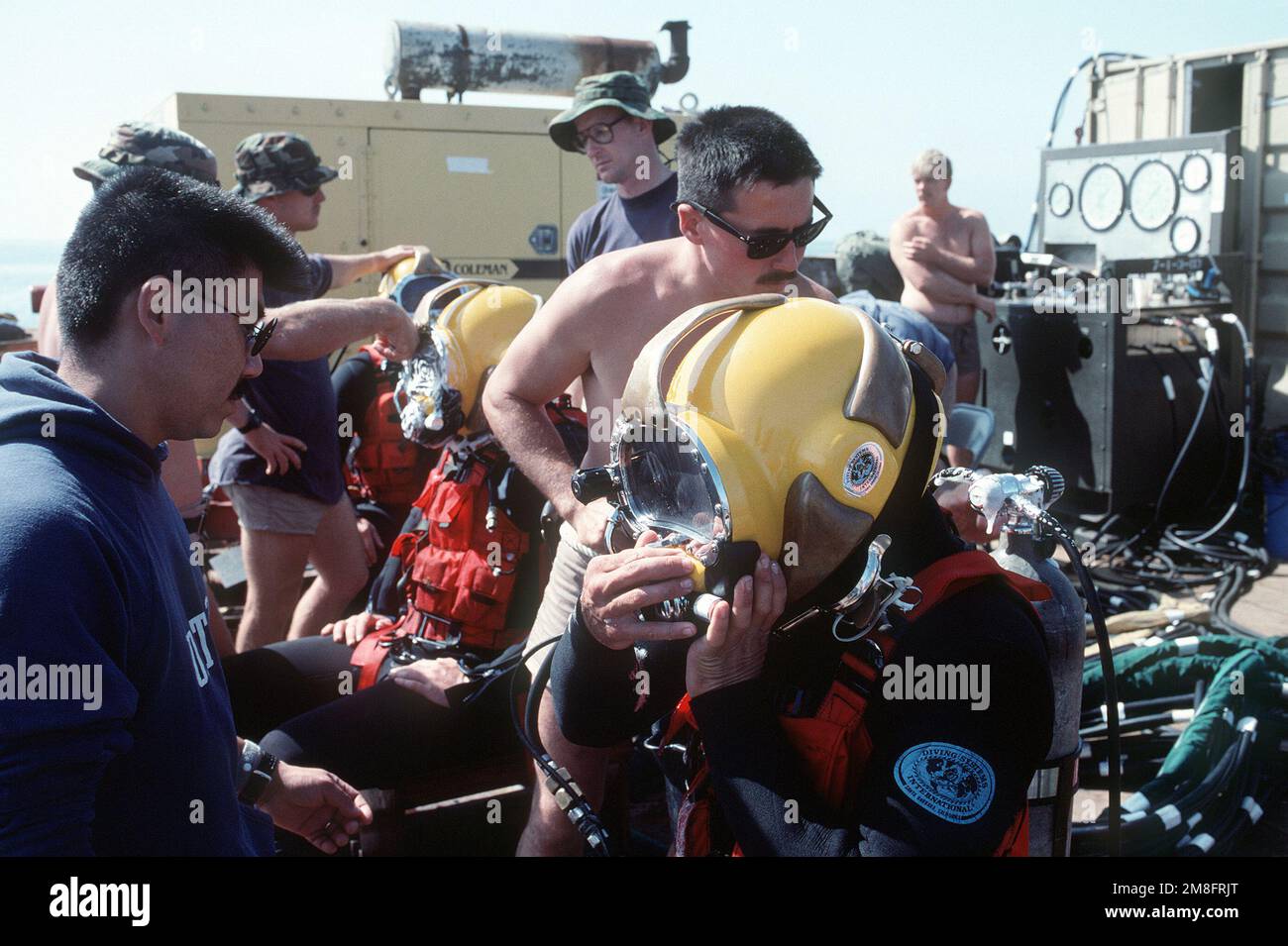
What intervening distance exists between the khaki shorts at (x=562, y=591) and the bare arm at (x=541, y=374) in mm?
169

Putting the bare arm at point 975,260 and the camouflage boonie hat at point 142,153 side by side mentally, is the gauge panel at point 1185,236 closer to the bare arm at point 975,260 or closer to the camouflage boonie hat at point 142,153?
the bare arm at point 975,260

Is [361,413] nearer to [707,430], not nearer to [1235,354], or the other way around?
[707,430]

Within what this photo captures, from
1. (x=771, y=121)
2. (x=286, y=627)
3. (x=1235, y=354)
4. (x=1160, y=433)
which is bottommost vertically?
(x=286, y=627)

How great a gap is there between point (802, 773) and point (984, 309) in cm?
622

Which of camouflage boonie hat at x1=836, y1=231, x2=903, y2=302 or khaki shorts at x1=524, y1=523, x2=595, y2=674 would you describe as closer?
khaki shorts at x1=524, y1=523, x2=595, y2=674

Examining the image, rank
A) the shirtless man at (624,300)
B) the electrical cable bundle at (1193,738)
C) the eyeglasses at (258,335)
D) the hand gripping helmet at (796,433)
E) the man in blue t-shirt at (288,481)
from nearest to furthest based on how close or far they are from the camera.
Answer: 1. the hand gripping helmet at (796,433)
2. the eyeglasses at (258,335)
3. the shirtless man at (624,300)
4. the electrical cable bundle at (1193,738)
5. the man in blue t-shirt at (288,481)

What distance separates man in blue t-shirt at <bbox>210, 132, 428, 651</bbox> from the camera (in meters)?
4.08

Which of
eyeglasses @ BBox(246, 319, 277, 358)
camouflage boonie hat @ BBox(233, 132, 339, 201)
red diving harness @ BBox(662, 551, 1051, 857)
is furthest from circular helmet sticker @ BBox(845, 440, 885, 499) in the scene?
camouflage boonie hat @ BBox(233, 132, 339, 201)

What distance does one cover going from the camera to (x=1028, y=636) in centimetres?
167

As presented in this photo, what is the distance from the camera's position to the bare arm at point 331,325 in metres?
3.47

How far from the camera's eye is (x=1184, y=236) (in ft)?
29.6

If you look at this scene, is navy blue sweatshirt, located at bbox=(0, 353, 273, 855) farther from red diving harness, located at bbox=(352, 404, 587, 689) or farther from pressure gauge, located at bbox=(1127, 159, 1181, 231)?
pressure gauge, located at bbox=(1127, 159, 1181, 231)

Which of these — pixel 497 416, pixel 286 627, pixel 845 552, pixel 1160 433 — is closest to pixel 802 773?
pixel 845 552

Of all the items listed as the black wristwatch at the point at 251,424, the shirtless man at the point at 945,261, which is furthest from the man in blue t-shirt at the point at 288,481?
the shirtless man at the point at 945,261
